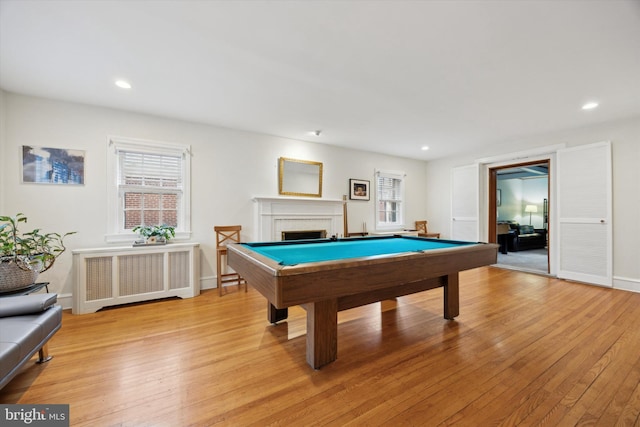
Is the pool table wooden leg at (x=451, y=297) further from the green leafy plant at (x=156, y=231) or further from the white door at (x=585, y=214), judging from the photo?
the green leafy plant at (x=156, y=231)

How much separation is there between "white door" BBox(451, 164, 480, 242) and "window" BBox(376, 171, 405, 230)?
121 cm

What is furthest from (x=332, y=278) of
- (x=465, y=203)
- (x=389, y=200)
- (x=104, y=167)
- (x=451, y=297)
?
(x=465, y=203)

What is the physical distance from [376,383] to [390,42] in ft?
8.58

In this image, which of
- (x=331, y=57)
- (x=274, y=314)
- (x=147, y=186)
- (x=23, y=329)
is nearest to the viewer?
(x=23, y=329)

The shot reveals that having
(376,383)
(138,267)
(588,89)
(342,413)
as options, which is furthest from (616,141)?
(138,267)

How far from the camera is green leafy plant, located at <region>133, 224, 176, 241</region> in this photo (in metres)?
3.36

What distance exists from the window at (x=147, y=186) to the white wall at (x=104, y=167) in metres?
0.12

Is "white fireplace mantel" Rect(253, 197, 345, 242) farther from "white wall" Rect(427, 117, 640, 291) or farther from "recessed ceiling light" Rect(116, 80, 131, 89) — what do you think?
"white wall" Rect(427, 117, 640, 291)

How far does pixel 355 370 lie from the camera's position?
69.8 inches

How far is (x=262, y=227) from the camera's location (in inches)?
164

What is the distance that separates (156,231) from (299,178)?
8.16 ft

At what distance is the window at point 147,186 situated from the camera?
3322mm

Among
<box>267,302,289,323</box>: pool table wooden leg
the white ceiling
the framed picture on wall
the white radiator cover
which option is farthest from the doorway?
the framed picture on wall

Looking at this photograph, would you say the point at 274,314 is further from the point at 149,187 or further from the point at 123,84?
the point at 123,84
